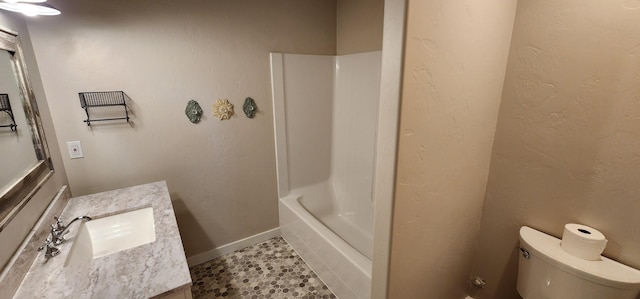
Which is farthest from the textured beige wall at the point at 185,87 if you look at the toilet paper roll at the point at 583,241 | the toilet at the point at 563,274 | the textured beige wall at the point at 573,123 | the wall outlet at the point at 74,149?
the toilet paper roll at the point at 583,241

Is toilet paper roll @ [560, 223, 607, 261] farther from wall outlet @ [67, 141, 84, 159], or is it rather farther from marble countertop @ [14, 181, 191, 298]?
wall outlet @ [67, 141, 84, 159]

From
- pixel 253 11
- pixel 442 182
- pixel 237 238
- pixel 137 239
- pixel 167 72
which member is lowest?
pixel 237 238

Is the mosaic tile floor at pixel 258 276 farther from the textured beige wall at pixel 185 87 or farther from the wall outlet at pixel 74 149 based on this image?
the wall outlet at pixel 74 149

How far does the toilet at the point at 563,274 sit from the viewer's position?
3.55 feet

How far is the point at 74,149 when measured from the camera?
5.33 feet

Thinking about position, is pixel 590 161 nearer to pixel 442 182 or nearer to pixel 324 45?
pixel 442 182

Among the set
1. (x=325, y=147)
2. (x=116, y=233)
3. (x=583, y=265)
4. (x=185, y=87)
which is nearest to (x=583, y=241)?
(x=583, y=265)

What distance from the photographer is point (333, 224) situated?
101 inches

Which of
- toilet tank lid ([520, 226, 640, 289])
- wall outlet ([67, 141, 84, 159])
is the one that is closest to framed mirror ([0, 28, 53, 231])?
wall outlet ([67, 141, 84, 159])

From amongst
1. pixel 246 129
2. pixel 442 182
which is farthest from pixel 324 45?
pixel 442 182

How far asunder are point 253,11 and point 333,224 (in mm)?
1993

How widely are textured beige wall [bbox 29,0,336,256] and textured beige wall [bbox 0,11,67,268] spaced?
2.3 inches

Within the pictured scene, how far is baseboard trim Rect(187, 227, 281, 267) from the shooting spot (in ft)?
7.32

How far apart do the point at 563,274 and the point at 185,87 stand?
243 centimetres
